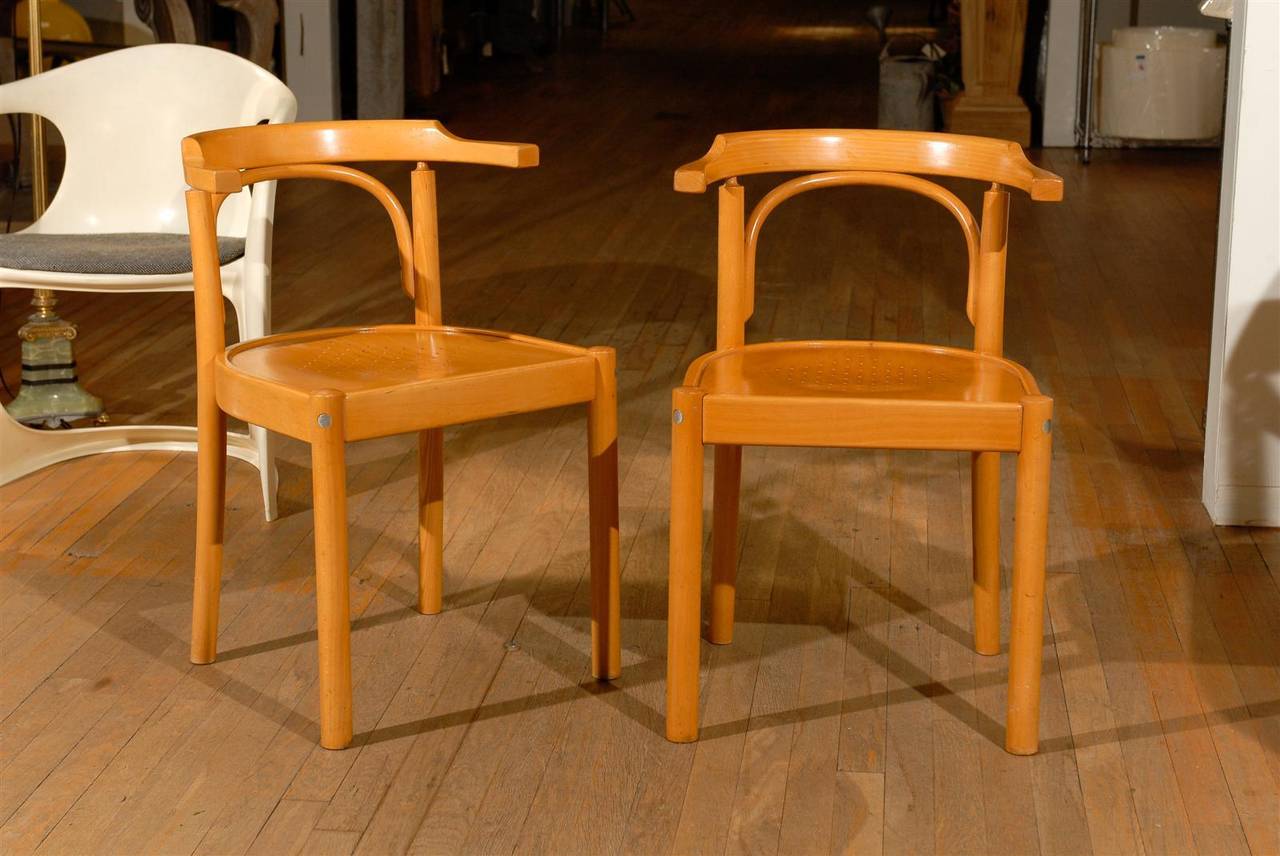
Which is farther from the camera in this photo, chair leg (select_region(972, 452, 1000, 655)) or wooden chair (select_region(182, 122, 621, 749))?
chair leg (select_region(972, 452, 1000, 655))

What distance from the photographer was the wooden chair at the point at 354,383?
185 cm

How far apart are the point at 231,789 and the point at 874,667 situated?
2.79 ft

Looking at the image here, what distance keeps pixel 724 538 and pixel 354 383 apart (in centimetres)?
58

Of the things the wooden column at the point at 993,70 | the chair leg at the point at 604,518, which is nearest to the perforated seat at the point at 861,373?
the chair leg at the point at 604,518

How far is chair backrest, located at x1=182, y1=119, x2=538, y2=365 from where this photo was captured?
2027 millimetres

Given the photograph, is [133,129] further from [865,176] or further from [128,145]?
[865,176]

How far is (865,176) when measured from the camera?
83.1 inches

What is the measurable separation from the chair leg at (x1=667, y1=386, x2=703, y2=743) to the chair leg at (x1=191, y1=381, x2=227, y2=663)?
2.00 ft

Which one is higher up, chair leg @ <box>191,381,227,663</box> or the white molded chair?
the white molded chair

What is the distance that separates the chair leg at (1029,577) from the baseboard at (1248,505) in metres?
0.95

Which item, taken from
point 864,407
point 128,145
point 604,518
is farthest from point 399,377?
point 128,145

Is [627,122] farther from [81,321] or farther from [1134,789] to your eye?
[1134,789]

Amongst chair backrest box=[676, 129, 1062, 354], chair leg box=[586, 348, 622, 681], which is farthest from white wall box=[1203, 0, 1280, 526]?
chair leg box=[586, 348, 622, 681]

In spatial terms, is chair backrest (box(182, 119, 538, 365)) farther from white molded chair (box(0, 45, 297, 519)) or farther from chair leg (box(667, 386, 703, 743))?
white molded chair (box(0, 45, 297, 519))
